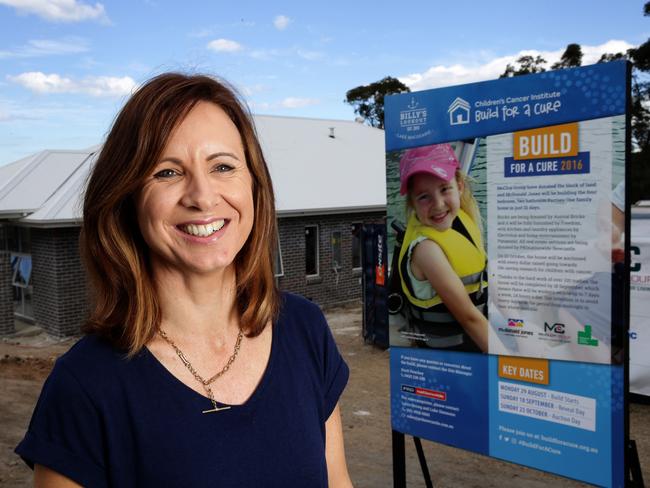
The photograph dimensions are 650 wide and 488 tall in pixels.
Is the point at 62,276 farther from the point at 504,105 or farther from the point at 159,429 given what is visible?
the point at 159,429

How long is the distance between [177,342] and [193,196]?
48 cm

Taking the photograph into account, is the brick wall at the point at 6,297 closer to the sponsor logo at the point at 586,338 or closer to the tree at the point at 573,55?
the sponsor logo at the point at 586,338

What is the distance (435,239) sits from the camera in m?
4.15

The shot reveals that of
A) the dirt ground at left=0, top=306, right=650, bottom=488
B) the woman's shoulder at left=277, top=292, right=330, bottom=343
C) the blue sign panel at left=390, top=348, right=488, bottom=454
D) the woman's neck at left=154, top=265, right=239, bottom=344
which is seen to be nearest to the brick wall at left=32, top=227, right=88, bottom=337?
the dirt ground at left=0, top=306, right=650, bottom=488

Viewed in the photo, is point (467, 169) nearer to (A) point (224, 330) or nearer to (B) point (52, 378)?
(A) point (224, 330)

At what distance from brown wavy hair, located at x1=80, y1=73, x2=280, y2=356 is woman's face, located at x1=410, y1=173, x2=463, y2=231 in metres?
2.11

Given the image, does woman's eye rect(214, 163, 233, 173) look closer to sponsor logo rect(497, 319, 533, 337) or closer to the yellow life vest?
the yellow life vest

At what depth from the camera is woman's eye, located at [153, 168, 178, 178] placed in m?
1.89

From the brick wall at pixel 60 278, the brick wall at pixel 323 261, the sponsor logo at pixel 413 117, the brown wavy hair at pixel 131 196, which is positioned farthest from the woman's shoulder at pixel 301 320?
the brick wall at pixel 323 261

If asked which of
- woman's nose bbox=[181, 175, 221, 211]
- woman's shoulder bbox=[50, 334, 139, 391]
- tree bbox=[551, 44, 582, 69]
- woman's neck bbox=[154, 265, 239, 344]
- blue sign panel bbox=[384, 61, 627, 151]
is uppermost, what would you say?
tree bbox=[551, 44, 582, 69]

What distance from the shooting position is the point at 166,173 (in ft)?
6.27

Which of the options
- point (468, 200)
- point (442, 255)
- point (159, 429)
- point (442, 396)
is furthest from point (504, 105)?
point (159, 429)

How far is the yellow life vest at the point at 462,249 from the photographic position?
3.92 m

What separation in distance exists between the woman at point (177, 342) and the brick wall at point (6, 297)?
14.5m
